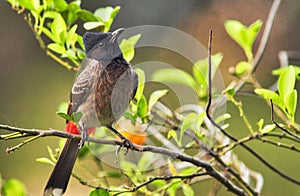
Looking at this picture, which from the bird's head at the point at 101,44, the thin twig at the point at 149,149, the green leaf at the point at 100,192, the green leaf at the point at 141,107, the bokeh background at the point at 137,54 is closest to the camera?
the thin twig at the point at 149,149

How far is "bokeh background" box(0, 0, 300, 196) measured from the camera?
286cm

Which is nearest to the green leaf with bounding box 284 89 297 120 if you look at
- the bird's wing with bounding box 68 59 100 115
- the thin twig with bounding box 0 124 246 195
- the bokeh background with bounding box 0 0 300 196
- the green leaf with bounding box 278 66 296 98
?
the green leaf with bounding box 278 66 296 98

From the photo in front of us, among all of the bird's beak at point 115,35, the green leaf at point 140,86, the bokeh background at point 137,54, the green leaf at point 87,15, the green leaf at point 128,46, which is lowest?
the bokeh background at point 137,54

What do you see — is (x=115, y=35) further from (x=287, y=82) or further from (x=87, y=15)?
(x=287, y=82)

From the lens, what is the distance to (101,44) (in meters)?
1.45

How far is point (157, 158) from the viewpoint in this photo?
151cm

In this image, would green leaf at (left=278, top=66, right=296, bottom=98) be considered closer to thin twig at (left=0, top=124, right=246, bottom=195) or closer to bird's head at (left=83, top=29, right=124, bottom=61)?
thin twig at (left=0, top=124, right=246, bottom=195)

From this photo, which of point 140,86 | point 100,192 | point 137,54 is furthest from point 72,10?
point 137,54

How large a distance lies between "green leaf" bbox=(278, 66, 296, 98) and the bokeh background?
1491mm

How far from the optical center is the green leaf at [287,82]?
1196mm

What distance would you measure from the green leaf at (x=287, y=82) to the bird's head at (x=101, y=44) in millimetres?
370

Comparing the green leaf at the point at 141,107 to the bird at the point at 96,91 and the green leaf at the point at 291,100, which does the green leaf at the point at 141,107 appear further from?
the green leaf at the point at 291,100

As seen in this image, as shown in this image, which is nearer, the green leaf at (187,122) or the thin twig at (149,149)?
the thin twig at (149,149)

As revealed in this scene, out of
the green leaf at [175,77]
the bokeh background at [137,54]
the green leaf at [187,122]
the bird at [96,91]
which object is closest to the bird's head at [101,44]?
the bird at [96,91]
